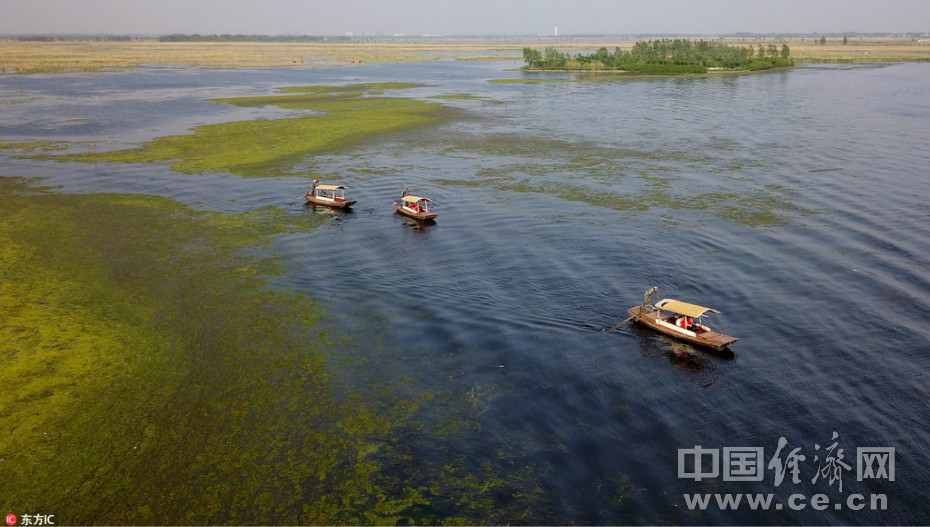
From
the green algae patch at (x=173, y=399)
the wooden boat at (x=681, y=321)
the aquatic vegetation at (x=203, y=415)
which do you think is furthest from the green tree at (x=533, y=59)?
the wooden boat at (x=681, y=321)

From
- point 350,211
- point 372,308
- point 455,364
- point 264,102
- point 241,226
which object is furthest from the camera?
point 264,102

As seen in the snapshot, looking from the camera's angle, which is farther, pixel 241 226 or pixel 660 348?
pixel 241 226

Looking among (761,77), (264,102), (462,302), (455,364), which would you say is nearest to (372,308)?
(462,302)

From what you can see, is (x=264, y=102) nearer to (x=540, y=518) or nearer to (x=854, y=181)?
(x=854, y=181)

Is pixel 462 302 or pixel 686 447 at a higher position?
pixel 462 302

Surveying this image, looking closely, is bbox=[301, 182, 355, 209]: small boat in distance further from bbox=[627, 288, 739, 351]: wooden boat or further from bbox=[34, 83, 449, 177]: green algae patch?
bbox=[627, 288, 739, 351]: wooden boat

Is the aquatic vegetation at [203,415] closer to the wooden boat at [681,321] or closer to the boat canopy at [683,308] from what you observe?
the wooden boat at [681,321]

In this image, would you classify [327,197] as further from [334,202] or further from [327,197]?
[334,202]
